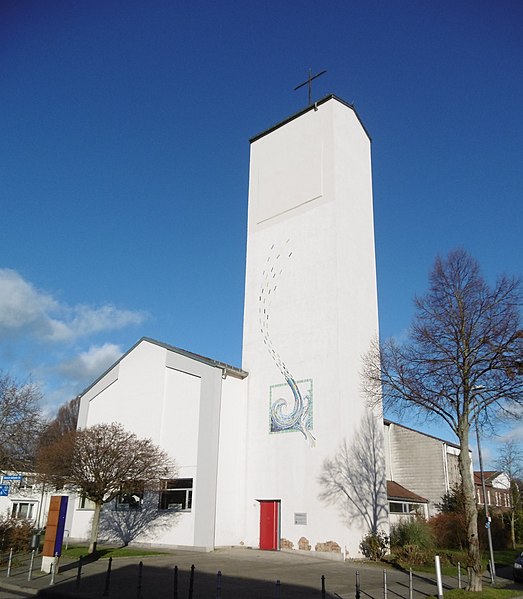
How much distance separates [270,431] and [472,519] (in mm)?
12462

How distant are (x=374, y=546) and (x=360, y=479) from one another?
2899 millimetres

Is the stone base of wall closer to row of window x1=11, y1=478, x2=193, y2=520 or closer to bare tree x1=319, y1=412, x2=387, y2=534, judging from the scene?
bare tree x1=319, y1=412, x2=387, y2=534

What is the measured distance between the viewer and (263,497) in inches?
1035

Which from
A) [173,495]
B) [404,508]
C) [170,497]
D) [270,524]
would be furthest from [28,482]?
[404,508]

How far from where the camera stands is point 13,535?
2066cm

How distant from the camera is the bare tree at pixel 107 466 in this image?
A: 22.4 meters

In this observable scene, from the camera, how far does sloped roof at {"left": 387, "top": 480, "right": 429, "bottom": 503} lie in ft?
112

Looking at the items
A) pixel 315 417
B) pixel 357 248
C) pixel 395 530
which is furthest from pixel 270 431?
pixel 357 248

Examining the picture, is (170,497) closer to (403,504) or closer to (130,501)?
(130,501)

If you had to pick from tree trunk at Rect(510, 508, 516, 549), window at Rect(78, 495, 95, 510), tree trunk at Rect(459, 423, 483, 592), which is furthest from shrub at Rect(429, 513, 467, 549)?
window at Rect(78, 495, 95, 510)

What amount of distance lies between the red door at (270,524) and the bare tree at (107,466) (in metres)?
5.36

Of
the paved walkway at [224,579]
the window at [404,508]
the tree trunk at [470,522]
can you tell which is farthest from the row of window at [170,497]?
the tree trunk at [470,522]

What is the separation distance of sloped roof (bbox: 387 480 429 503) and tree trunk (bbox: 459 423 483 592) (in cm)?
1740

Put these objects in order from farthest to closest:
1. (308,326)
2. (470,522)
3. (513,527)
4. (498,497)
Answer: (498,497)
(513,527)
(308,326)
(470,522)
